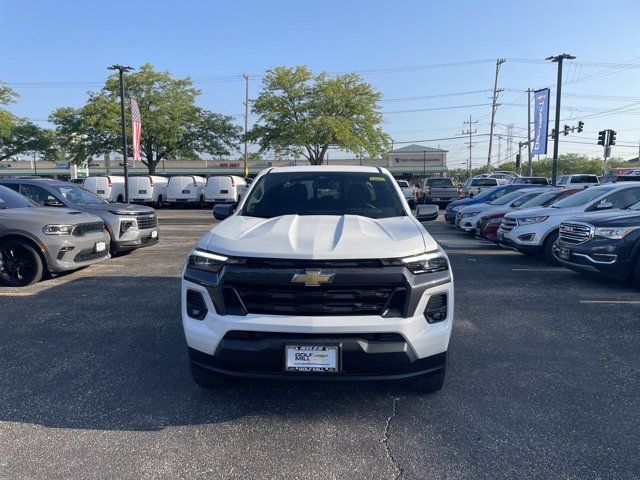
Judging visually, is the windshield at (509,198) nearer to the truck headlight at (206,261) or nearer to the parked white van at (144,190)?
the truck headlight at (206,261)

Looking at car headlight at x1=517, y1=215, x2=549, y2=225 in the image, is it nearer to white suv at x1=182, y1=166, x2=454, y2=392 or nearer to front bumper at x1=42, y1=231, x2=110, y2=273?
white suv at x1=182, y1=166, x2=454, y2=392

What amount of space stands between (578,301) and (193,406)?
542 centimetres

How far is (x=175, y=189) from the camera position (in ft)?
91.8

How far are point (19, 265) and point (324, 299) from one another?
622 centimetres

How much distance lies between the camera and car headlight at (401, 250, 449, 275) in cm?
303

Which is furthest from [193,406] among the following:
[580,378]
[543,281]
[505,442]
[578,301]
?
[543,281]

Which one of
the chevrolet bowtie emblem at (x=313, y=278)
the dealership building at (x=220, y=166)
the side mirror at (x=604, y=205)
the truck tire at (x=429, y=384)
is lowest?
the truck tire at (x=429, y=384)

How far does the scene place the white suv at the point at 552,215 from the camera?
8.58 m

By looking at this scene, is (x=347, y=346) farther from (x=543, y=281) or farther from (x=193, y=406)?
(x=543, y=281)

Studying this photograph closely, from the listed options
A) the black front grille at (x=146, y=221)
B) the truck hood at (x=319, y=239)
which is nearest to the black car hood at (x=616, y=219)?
the truck hood at (x=319, y=239)

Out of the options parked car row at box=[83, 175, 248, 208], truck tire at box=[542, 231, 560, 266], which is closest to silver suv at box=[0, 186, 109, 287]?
truck tire at box=[542, 231, 560, 266]

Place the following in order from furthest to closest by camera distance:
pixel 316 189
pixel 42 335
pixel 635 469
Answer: pixel 42 335, pixel 316 189, pixel 635 469

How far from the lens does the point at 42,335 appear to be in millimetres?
4949

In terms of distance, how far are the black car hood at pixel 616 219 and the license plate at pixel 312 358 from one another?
591 centimetres
